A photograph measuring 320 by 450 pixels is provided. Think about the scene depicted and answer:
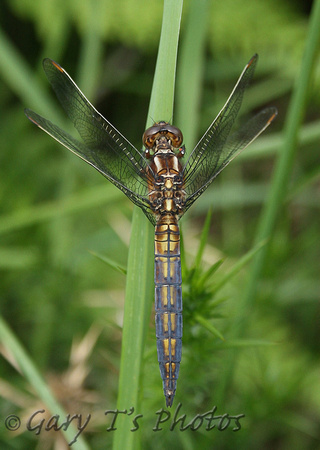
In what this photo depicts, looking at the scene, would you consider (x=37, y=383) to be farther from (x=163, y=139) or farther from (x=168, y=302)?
(x=163, y=139)

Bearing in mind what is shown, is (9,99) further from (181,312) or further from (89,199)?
(181,312)

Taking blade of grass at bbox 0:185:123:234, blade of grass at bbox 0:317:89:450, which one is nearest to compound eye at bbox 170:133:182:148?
blade of grass at bbox 0:185:123:234

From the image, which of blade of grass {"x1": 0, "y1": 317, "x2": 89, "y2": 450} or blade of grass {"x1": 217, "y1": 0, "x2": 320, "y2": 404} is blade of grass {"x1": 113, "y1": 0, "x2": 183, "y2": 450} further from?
blade of grass {"x1": 217, "y1": 0, "x2": 320, "y2": 404}

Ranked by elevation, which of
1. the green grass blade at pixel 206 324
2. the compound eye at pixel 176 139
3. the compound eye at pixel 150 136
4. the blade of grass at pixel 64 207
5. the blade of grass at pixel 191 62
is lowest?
the green grass blade at pixel 206 324

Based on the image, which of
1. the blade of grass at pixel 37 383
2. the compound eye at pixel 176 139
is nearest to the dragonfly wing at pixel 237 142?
the compound eye at pixel 176 139

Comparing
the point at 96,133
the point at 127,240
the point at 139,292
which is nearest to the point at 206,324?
the point at 139,292

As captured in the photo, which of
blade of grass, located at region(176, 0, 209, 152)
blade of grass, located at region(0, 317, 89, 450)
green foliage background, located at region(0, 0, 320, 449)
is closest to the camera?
blade of grass, located at region(0, 317, 89, 450)

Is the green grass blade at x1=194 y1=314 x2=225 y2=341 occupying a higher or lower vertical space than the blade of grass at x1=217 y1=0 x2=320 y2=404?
lower

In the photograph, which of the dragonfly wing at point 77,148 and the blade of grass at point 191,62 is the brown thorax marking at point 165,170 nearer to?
the dragonfly wing at point 77,148
